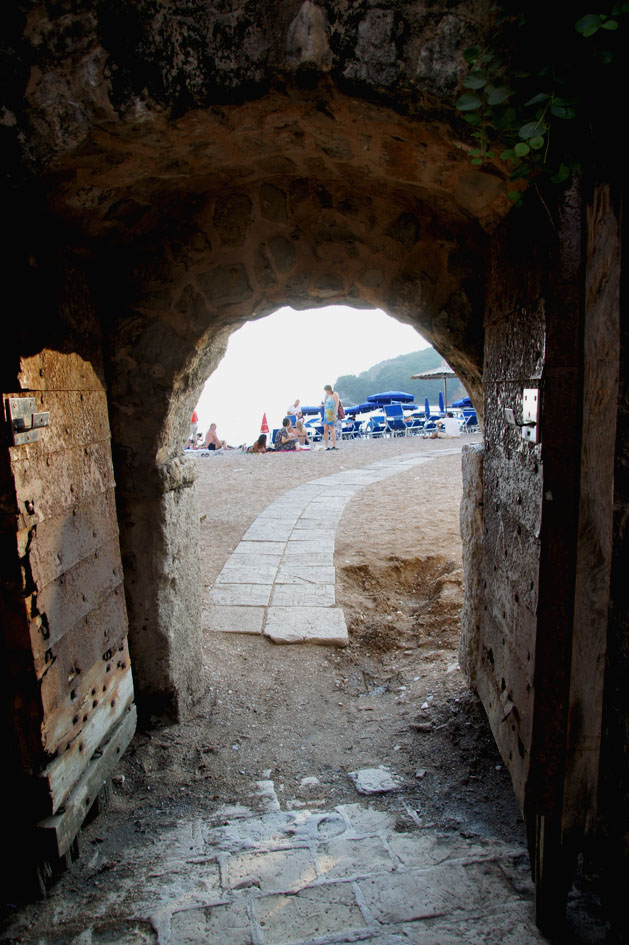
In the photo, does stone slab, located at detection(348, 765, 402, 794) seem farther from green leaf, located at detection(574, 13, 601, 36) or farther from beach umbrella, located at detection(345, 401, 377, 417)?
beach umbrella, located at detection(345, 401, 377, 417)

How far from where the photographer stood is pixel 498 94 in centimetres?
143

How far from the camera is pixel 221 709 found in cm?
301

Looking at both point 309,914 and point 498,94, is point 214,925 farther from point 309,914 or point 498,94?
point 498,94

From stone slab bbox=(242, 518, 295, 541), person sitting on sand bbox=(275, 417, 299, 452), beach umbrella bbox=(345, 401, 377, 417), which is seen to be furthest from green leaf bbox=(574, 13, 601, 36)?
beach umbrella bbox=(345, 401, 377, 417)

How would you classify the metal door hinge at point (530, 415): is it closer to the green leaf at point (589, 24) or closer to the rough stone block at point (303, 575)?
the green leaf at point (589, 24)

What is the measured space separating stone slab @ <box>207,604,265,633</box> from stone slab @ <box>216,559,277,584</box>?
47cm

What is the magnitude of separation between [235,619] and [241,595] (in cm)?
41

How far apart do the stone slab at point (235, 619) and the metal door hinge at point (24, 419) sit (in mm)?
2341

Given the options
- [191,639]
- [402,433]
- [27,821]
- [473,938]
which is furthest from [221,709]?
[402,433]

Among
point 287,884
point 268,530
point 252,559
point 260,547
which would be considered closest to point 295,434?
point 268,530

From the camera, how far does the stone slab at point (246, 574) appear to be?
466cm

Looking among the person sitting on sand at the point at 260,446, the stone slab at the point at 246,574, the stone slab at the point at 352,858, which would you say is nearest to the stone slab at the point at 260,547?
the stone slab at the point at 246,574

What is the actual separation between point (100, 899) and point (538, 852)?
1332 millimetres

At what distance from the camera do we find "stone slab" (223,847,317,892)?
181 centimetres
